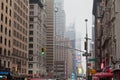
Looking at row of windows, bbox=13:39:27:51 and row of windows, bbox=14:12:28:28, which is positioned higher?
row of windows, bbox=14:12:28:28

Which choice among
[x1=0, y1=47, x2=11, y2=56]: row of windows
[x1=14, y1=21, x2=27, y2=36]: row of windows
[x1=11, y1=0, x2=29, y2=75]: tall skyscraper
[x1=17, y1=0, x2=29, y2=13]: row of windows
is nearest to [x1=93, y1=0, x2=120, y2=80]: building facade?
[x1=0, y1=47, x2=11, y2=56]: row of windows

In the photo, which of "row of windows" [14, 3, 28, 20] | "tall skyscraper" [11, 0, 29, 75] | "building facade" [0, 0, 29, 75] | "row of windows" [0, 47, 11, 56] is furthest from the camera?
"row of windows" [14, 3, 28, 20]

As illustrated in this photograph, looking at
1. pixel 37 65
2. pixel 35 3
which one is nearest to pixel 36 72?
pixel 37 65

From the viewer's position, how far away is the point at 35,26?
167625 mm

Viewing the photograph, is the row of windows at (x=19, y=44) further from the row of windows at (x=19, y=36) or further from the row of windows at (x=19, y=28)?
the row of windows at (x=19, y=28)

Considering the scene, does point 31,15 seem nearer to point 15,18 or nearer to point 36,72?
point 36,72

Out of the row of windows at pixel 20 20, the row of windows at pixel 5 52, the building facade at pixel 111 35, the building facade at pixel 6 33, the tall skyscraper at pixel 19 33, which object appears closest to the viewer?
the building facade at pixel 111 35

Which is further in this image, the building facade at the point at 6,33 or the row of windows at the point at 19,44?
the row of windows at the point at 19,44

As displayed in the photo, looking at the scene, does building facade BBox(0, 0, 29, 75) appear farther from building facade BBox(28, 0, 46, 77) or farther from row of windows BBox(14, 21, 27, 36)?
building facade BBox(28, 0, 46, 77)

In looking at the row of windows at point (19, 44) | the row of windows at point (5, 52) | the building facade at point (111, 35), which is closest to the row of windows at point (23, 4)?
the row of windows at point (19, 44)

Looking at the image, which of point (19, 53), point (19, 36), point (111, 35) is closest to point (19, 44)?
point (19, 36)

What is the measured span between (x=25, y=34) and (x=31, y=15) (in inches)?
1449

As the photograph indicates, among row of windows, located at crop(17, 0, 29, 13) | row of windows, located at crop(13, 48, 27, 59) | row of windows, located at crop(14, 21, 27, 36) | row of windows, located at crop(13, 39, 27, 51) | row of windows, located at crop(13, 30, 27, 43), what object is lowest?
row of windows, located at crop(13, 48, 27, 59)

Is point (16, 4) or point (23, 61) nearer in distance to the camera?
point (16, 4)
